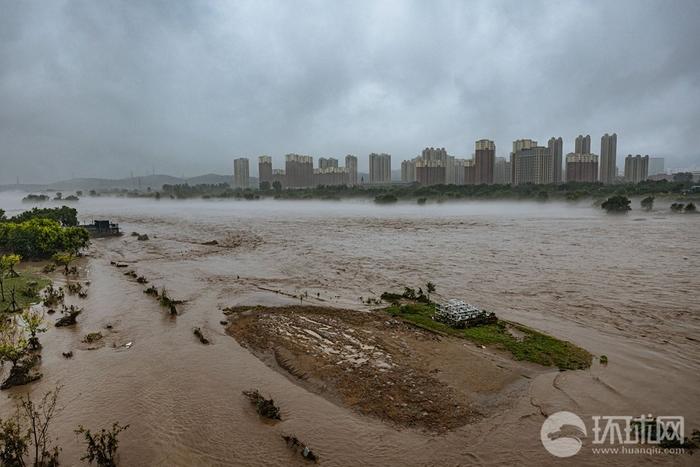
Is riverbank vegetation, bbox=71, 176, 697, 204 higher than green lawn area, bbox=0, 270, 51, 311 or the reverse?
higher

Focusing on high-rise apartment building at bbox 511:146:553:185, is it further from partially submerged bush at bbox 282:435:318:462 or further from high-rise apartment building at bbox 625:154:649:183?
partially submerged bush at bbox 282:435:318:462

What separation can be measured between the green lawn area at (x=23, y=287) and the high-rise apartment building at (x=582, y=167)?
4737 inches

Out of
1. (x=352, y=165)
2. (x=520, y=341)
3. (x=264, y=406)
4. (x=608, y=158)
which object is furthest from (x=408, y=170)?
(x=264, y=406)

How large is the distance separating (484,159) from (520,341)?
382ft

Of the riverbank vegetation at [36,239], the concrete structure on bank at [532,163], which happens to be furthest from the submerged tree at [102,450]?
the concrete structure on bank at [532,163]

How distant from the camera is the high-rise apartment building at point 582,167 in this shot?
114 metres

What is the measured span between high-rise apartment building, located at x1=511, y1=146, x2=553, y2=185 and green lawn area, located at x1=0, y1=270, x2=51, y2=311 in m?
114

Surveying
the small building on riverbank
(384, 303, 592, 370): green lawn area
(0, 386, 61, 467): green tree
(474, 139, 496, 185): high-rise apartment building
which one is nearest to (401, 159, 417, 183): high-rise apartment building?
(474, 139, 496, 185): high-rise apartment building

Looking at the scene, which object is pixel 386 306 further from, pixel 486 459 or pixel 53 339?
pixel 53 339

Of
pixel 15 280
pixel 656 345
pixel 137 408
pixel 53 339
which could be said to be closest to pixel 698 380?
pixel 656 345

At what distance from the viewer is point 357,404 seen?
10.9 metres

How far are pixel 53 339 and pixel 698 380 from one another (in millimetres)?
21731

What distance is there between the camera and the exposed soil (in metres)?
10.7

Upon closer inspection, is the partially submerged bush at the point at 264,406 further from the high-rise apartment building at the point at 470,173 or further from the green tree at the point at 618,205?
the high-rise apartment building at the point at 470,173
